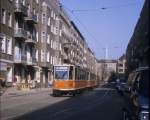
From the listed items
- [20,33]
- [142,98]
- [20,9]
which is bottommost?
[142,98]

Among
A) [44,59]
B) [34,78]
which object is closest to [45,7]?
[44,59]

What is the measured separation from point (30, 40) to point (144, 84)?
54.6 metres

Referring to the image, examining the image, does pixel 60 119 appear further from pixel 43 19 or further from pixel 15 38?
pixel 43 19

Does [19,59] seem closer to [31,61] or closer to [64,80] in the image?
[31,61]

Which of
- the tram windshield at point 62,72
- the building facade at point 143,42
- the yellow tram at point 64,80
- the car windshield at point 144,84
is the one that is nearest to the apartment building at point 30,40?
the tram windshield at point 62,72

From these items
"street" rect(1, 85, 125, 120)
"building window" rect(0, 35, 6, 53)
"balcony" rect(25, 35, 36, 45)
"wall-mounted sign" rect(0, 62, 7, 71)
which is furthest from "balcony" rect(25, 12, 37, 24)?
"street" rect(1, 85, 125, 120)

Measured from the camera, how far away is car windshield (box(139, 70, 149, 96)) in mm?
9498

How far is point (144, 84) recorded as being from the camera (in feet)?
31.7

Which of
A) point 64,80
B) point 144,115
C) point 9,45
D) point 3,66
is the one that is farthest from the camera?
point 9,45

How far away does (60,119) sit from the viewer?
17766 millimetres

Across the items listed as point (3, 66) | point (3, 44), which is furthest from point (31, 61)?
point (3, 66)

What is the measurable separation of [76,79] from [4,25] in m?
13.0

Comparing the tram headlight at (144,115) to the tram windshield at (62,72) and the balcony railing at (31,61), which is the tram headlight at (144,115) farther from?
the balcony railing at (31,61)

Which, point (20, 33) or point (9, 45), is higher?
point (20, 33)
